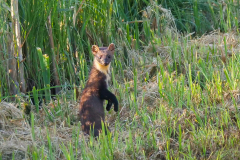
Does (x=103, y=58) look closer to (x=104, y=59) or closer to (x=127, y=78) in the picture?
(x=104, y=59)

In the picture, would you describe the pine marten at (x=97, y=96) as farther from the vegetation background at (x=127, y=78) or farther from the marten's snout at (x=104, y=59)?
the vegetation background at (x=127, y=78)

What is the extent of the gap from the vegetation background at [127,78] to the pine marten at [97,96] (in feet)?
0.62

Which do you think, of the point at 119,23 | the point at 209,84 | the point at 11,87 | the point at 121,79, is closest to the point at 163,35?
the point at 119,23

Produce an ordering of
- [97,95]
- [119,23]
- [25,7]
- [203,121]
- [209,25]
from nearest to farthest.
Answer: [203,121] < [97,95] < [25,7] < [119,23] < [209,25]

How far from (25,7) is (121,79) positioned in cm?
174

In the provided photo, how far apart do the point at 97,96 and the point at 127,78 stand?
125 cm

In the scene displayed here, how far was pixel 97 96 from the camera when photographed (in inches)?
220

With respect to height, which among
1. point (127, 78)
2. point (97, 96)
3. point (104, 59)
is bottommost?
point (127, 78)

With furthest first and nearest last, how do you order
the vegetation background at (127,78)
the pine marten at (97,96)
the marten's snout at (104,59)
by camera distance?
the marten's snout at (104,59)
the pine marten at (97,96)
the vegetation background at (127,78)

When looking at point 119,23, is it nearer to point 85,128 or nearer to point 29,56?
point 29,56

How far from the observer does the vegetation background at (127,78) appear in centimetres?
462

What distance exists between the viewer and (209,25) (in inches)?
337

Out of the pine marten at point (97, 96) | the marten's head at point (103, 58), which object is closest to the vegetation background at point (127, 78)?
the pine marten at point (97, 96)

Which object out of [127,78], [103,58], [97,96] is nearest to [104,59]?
[103,58]
